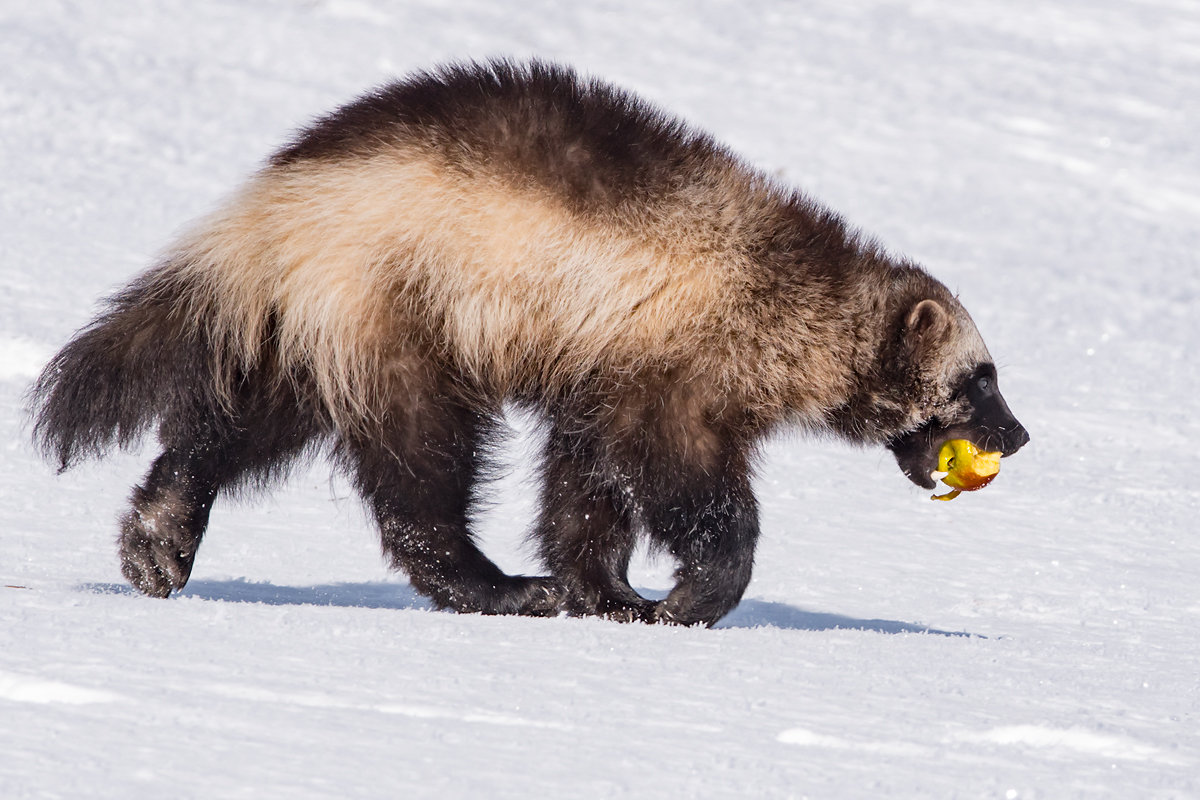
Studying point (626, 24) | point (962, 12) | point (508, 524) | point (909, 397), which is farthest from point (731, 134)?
point (909, 397)

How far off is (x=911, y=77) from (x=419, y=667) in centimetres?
1334

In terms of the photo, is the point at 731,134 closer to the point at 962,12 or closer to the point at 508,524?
the point at 962,12

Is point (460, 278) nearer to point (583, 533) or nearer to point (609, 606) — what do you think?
point (583, 533)

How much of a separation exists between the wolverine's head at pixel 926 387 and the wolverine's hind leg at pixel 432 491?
118cm

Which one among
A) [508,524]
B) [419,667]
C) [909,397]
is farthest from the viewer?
[508,524]

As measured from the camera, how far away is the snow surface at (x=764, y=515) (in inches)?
99.5

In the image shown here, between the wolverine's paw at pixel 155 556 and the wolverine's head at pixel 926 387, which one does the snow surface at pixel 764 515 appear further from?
the wolverine's head at pixel 926 387

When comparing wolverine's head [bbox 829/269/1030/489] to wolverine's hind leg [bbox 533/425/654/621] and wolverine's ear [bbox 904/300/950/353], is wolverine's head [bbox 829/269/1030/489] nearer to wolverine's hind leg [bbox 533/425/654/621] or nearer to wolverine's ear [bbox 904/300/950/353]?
wolverine's ear [bbox 904/300/950/353]

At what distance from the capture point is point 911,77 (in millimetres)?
15328

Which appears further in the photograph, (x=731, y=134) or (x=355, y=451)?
(x=731, y=134)

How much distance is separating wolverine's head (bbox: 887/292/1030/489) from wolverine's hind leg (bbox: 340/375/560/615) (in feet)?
4.38

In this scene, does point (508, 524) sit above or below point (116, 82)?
above

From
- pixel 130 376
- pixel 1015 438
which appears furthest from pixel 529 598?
pixel 1015 438

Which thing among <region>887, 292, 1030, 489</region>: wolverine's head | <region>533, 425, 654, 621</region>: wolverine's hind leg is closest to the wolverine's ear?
<region>887, 292, 1030, 489</region>: wolverine's head
